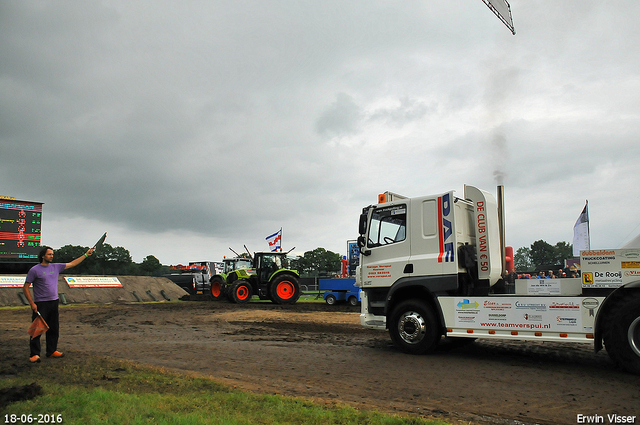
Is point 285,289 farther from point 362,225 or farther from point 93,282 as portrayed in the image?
point 362,225

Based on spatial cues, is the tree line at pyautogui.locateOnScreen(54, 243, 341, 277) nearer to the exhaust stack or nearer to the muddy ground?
the muddy ground

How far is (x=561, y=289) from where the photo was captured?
25.5 feet

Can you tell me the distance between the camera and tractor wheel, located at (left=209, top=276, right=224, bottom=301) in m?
25.3

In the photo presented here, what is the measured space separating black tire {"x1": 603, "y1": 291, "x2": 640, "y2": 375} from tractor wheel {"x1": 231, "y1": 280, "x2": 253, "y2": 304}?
17.9 meters

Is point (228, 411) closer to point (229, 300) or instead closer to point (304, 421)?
point (304, 421)

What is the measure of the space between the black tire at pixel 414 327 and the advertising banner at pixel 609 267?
8.89 ft

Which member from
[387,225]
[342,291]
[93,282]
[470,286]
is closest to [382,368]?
[470,286]

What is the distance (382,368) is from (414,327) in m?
1.54

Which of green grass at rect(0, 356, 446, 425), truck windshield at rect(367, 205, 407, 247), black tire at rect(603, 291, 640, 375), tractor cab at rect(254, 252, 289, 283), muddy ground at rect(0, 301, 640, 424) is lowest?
muddy ground at rect(0, 301, 640, 424)

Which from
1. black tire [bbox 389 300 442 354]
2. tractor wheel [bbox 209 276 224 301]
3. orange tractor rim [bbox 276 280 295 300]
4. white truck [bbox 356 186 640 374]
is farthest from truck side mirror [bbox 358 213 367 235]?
tractor wheel [bbox 209 276 224 301]

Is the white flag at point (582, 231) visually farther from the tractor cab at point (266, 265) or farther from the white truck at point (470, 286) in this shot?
the tractor cab at point (266, 265)

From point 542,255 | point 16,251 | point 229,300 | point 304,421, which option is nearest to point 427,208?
point 304,421

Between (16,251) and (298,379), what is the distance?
21485 mm

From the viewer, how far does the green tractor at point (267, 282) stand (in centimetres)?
2242
